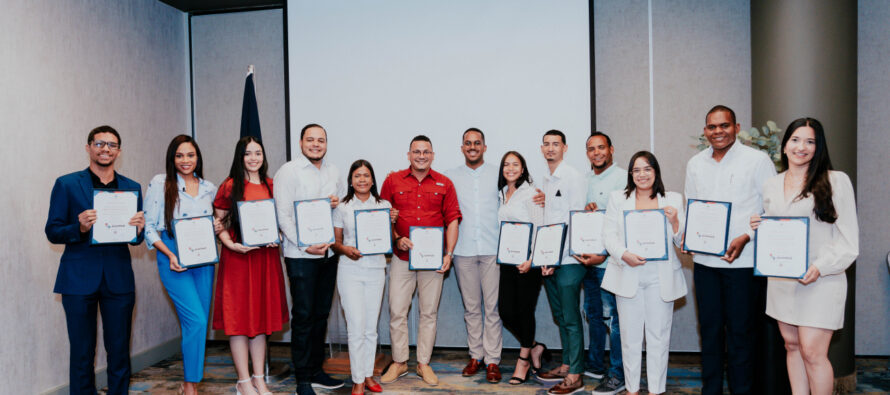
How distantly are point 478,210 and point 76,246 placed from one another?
103 inches

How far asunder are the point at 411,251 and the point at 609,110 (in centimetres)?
229

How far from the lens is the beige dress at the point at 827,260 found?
250 centimetres

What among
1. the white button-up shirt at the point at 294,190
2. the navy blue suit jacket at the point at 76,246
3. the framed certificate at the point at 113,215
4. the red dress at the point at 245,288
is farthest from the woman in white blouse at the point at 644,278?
the navy blue suit jacket at the point at 76,246

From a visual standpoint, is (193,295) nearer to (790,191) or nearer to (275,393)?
(275,393)

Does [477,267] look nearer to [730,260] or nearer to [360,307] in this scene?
[360,307]

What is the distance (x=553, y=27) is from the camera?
4523 millimetres

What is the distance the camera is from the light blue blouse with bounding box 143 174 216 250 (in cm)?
324

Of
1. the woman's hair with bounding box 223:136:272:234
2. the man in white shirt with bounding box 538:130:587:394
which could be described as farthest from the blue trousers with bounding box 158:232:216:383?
the man in white shirt with bounding box 538:130:587:394

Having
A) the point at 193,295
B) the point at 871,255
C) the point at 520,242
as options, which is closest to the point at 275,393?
the point at 193,295

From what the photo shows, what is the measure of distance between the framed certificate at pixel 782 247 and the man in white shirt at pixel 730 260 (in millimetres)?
277

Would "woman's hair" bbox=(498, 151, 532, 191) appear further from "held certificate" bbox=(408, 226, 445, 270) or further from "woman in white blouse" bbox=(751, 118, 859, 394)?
"woman in white blouse" bbox=(751, 118, 859, 394)

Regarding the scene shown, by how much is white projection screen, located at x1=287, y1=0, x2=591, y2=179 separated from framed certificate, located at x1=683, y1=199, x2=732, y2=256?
5.15 ft

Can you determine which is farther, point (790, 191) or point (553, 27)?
point (553, 27)

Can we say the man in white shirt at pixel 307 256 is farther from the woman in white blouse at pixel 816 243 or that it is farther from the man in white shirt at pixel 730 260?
the woman in white blouse at pixel 816 243
